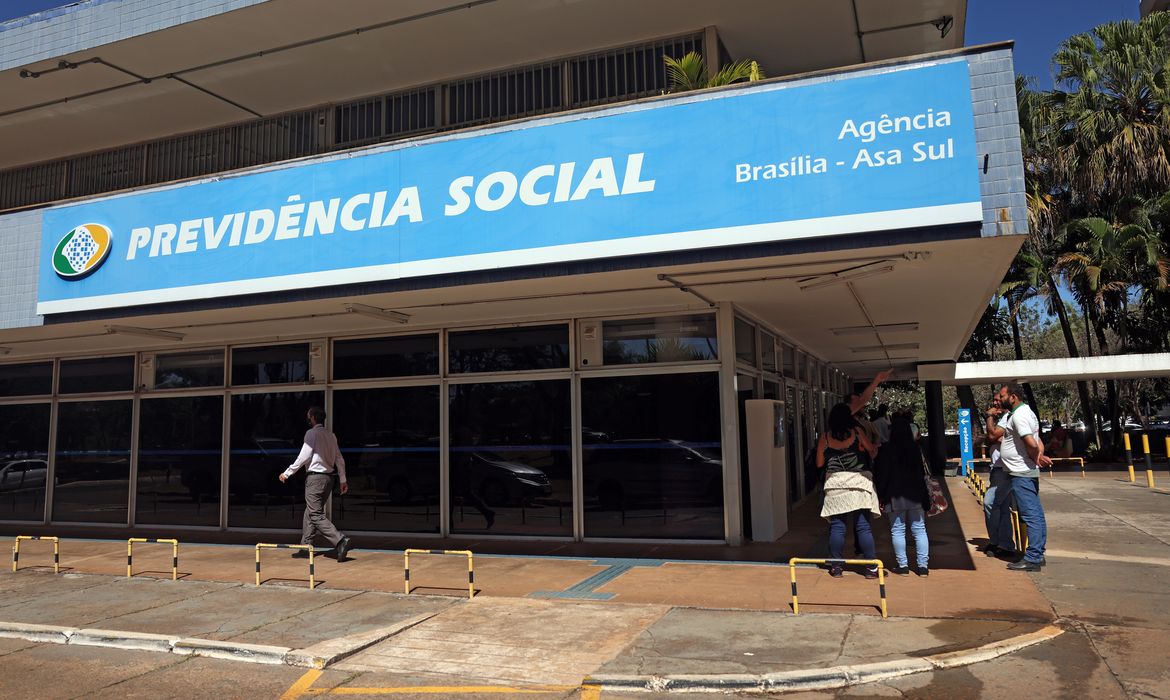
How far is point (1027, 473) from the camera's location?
8.73 meters

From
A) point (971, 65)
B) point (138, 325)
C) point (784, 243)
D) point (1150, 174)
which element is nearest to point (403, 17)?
point (138, 325)

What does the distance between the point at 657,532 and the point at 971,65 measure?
6.52 m

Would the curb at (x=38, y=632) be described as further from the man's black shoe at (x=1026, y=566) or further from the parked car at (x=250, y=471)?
the man's black shoe at (x=1026, y=566)

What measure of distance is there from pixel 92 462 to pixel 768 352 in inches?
478

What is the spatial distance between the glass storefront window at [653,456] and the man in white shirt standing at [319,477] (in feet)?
10.6

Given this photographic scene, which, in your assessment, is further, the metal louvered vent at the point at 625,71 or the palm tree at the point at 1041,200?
the palm tree at the point at 1041,200

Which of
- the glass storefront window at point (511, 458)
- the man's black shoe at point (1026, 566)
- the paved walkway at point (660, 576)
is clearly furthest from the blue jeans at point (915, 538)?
the glass storefront window at point (511, 458)

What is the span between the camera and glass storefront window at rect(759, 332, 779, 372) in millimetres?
12718

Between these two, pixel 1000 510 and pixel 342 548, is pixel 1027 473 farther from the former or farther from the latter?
pixel 342 548

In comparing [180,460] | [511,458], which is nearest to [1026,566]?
[511,458]

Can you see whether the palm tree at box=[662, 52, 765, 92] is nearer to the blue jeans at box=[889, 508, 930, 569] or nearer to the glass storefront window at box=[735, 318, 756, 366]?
the glass storefront window at box=[735, 318, 756, 366]

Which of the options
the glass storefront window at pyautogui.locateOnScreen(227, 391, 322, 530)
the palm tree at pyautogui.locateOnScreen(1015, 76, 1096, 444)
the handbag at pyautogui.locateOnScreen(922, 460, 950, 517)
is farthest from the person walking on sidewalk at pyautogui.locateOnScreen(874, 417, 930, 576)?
the palm tree at pyautogui.locateOnScreen(1015, 76, 1096, 444)

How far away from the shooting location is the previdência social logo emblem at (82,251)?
10727 mm

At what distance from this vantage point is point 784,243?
7762mm
